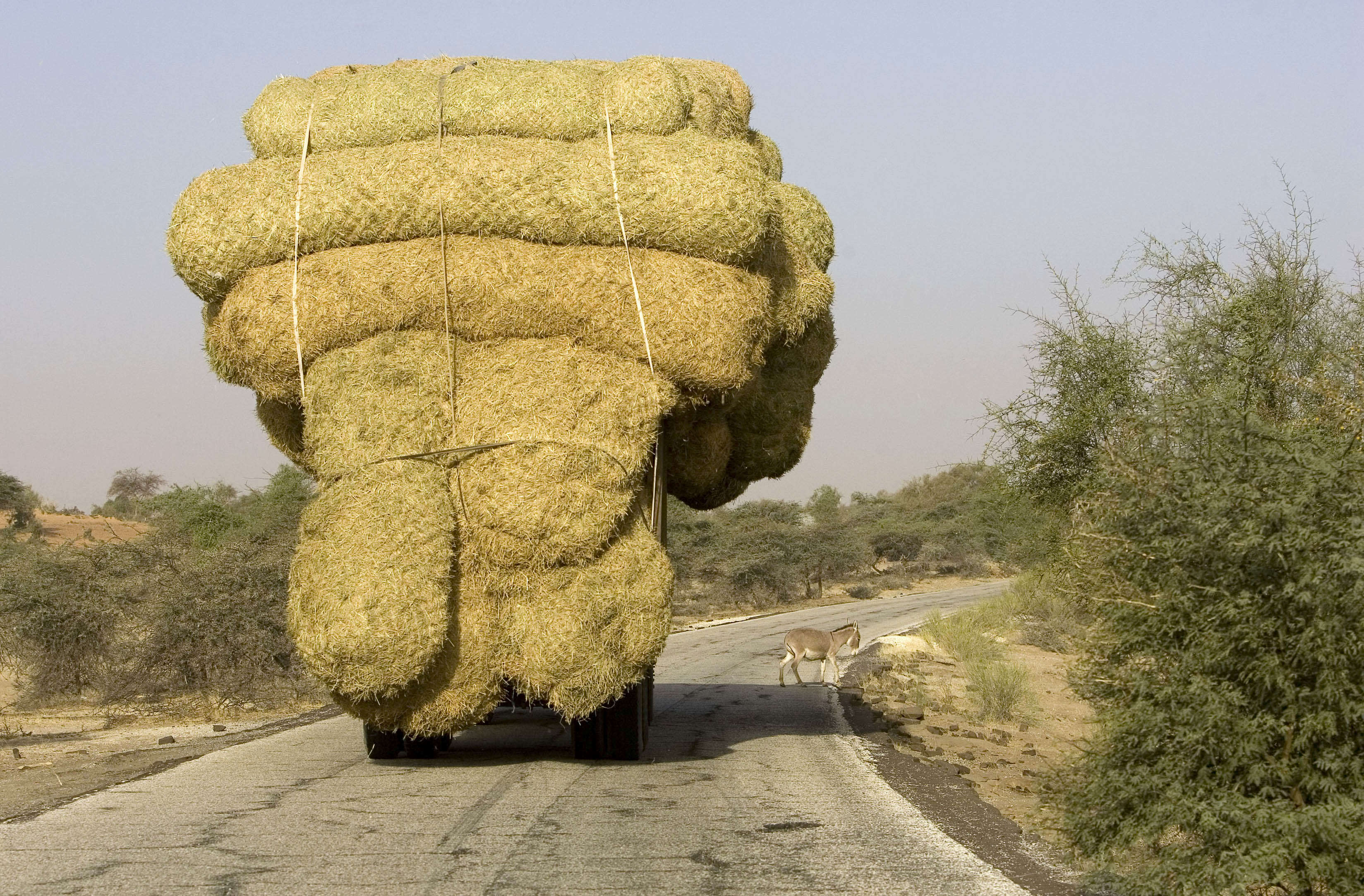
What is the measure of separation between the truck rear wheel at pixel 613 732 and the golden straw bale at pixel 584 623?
46.4 inches

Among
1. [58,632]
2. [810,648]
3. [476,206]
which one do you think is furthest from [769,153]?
[58,632]

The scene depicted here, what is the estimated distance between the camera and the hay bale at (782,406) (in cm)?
1269

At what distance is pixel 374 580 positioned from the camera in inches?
355

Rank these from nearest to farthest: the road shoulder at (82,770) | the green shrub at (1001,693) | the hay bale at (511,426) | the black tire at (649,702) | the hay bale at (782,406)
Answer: the road shoulder at (82,770), the hay bale at (511,426), the black tire at (649,702), the hay bale at (782,406), the green shrub at (1001,693)

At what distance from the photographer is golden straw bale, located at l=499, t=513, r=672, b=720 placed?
9375 millimetres

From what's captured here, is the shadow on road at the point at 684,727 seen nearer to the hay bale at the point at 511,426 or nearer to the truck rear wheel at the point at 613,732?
the truck rear wheel at the point at 613,732

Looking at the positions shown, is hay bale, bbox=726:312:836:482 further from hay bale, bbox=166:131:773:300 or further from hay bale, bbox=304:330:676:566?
hay bale, bbox=304:330:676:566

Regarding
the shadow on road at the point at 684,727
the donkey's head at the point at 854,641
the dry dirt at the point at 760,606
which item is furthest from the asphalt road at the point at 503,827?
the dry dirt at the point at 760,606

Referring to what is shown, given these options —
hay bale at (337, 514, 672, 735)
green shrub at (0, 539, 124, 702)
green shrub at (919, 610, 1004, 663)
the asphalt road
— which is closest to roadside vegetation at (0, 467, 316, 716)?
green shrub at (0, 539, 124, 702)

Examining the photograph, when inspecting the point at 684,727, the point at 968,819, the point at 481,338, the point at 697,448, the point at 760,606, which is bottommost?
the point at 968,819

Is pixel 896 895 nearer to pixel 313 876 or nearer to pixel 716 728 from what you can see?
pixel 313 876

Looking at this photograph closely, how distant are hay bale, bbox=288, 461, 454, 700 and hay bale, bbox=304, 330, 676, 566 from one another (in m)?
0.28

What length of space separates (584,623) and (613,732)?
1.97 meters

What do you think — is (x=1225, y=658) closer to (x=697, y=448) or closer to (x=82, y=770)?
Result: (x=697, y=448)
